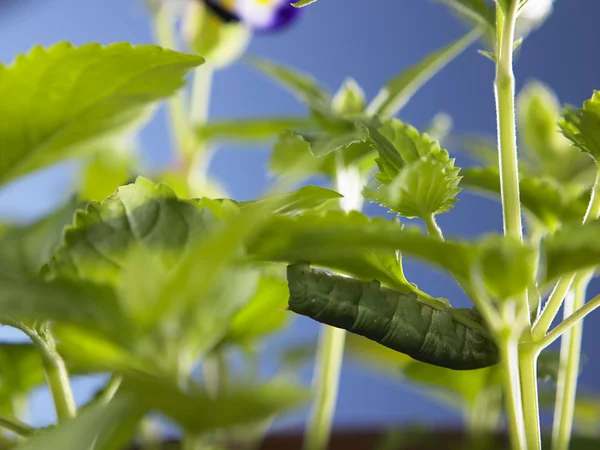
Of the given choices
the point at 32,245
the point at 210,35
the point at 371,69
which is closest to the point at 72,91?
the point at 32,245

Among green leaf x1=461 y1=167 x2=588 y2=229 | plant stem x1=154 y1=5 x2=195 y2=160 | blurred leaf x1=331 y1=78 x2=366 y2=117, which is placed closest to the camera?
green leaf x1=461 y1=167 x2=588 y2=229

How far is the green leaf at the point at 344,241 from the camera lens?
0.14 meters

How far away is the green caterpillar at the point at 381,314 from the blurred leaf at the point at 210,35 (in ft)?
1.10

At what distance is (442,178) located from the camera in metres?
0.19

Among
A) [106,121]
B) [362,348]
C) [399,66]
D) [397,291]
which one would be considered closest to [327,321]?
[397,291]

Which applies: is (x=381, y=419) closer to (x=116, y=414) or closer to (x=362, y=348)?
(x=362, y=348)

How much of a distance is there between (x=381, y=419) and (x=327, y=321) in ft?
3.87

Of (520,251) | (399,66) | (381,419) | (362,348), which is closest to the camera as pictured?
(520,251)

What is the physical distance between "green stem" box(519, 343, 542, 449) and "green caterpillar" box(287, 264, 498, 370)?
0.05 feet

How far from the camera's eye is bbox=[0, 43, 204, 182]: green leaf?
229 millimetres

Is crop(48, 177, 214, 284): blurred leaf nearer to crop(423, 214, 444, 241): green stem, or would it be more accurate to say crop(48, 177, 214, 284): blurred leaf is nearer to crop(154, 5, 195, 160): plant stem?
crop(423, 214, 444, 241): green stem

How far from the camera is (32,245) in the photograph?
0.25m

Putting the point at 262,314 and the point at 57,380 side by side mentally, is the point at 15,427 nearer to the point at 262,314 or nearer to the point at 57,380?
the point at 57,380

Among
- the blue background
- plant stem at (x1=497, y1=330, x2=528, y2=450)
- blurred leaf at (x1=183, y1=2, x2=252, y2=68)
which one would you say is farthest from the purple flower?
the blue background
